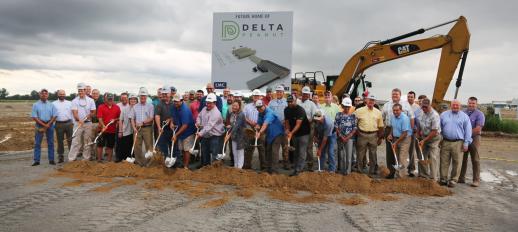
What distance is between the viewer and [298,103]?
877 centimetres

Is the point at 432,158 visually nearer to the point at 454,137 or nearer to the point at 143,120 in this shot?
the point at 454,137

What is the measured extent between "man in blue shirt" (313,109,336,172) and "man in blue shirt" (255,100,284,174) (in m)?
0.83

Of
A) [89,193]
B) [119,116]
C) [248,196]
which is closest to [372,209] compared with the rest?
[248,196]

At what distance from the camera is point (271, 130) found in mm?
8297

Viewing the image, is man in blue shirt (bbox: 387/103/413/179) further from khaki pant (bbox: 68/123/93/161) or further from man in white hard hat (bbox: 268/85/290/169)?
khaki pant (bbox: 68/123/93/161)

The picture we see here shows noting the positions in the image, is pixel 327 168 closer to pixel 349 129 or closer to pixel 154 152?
pixel 349 129

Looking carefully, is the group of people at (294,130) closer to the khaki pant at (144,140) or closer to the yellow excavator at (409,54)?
the khaki pant at (144,140)

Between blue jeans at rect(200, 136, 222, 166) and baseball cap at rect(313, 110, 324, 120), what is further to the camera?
blue jeans at rect(200, 136, 222, 166)

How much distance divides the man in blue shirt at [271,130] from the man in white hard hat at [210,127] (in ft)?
2.79

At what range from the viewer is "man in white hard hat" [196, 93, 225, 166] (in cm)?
819

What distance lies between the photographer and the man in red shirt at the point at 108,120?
9295 millimetres

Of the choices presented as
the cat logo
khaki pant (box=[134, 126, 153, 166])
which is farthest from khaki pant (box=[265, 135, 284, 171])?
the cat logo

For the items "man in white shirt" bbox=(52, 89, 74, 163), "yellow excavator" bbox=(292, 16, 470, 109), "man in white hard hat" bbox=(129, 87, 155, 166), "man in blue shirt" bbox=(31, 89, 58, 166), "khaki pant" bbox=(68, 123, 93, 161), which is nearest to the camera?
"man in white hard hat" bbox=(129, 87, 155, 166)

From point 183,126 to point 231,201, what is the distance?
2.68 meters
